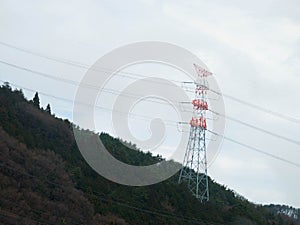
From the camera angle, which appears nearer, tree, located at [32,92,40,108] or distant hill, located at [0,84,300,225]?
distant hill, located at [0,84,300,225]

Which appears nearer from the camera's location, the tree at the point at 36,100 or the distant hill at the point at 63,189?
the distant hill at the point at 63,189

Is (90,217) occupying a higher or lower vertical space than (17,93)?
lower

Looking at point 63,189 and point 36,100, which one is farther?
point 36,100

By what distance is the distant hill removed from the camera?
3459 centimetres

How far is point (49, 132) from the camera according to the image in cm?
4781

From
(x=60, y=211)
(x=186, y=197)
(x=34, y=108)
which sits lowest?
(x=60, y=211)

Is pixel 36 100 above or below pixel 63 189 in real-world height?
above

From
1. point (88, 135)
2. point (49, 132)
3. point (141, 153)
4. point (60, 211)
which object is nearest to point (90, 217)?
point (60, 211)

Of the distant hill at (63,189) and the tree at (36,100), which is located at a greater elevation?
the tree at (36,100)

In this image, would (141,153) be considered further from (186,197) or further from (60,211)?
(60,211)

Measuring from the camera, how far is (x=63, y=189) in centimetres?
3912

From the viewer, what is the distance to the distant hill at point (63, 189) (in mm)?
34594

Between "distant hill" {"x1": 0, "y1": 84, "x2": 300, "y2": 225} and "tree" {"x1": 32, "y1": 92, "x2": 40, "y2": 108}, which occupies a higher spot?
"tree" {"x1": 32, "y1": 92, "x2": 40, "y2": 108}

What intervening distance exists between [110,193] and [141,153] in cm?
1606
